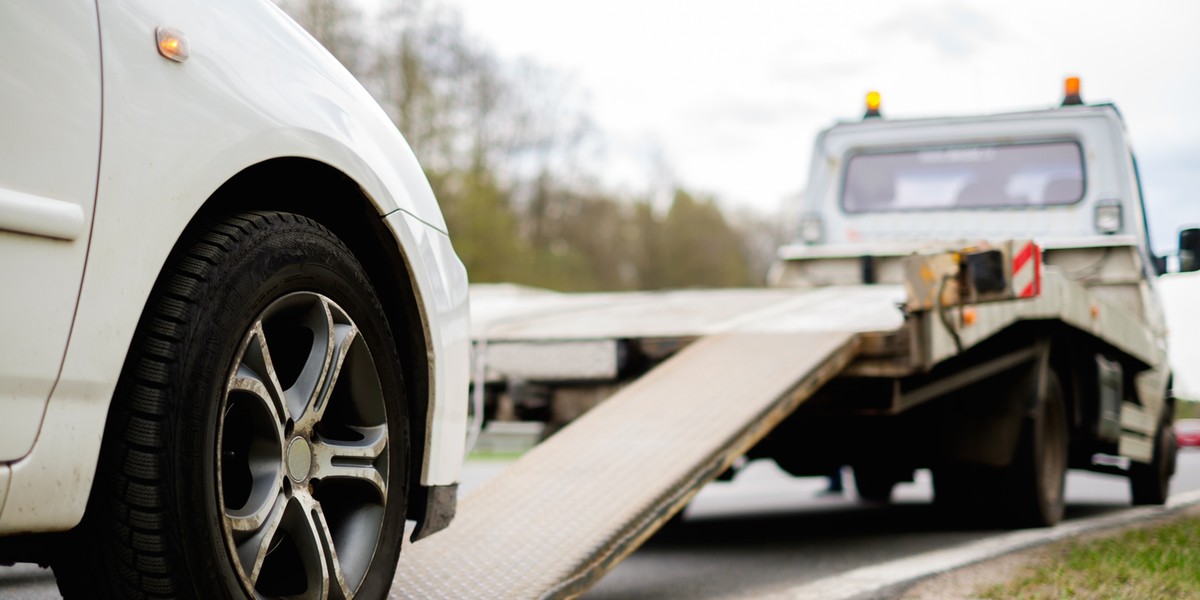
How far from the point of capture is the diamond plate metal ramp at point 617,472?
3496mm

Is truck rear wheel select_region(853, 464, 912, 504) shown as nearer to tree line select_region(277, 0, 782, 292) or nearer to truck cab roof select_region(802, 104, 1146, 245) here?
truck cab roof select_region(802, 104, 1146, 245)

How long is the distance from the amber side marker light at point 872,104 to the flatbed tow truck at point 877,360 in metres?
0.03

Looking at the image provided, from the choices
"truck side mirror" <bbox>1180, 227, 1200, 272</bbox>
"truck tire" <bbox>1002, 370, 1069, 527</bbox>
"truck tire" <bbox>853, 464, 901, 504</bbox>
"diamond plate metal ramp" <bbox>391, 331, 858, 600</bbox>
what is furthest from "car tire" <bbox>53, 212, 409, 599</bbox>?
"truck side mirror" <bbox>1180, 227, 1200, 272</bbox>

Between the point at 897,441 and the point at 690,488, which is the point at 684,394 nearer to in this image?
the point at 690,488

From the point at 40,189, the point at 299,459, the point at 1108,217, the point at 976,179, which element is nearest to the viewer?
the point at 40,189

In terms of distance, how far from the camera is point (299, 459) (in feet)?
8.10

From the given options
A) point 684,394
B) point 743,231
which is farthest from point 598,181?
point 684,394

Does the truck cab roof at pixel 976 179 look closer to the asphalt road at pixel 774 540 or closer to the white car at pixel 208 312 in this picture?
the asphalt road at pixel 774 540

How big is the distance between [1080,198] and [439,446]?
21.0ft

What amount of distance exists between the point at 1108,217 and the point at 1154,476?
1.82 metres

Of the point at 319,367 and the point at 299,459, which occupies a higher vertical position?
the point at 319,367

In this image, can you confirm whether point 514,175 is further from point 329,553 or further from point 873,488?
point 329,553

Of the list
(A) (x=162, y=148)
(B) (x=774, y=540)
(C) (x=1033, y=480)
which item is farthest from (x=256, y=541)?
(C) (x=1033, y=480)

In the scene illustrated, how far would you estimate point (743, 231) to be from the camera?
47.8 metres
